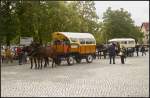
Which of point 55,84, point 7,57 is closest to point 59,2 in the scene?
point 7,57

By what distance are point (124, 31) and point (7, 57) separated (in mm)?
59392

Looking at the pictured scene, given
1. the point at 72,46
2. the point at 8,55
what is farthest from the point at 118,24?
the point at 72,46

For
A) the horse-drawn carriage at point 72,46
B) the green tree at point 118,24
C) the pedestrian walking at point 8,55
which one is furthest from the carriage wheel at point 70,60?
the green tree at point 118,24

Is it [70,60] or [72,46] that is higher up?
[72,46]

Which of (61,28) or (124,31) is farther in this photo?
(124,31)

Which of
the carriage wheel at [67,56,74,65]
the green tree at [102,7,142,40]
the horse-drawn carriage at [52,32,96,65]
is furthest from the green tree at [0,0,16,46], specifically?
the green tree at [102,7,142,40]

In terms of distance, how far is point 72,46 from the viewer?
3092 cm

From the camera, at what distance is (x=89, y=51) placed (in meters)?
33.4

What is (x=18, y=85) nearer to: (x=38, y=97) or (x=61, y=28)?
(x=38, y=97)

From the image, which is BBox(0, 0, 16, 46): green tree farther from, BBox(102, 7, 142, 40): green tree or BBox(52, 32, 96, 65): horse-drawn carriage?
BBox(102, 7, 142, 40): green tree

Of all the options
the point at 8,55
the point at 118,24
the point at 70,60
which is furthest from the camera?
the point at 118,24

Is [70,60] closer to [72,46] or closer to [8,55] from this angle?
[72,46]

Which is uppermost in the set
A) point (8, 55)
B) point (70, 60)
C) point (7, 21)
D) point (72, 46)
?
point (7, 21)

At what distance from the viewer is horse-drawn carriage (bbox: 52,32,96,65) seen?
30188 mm
